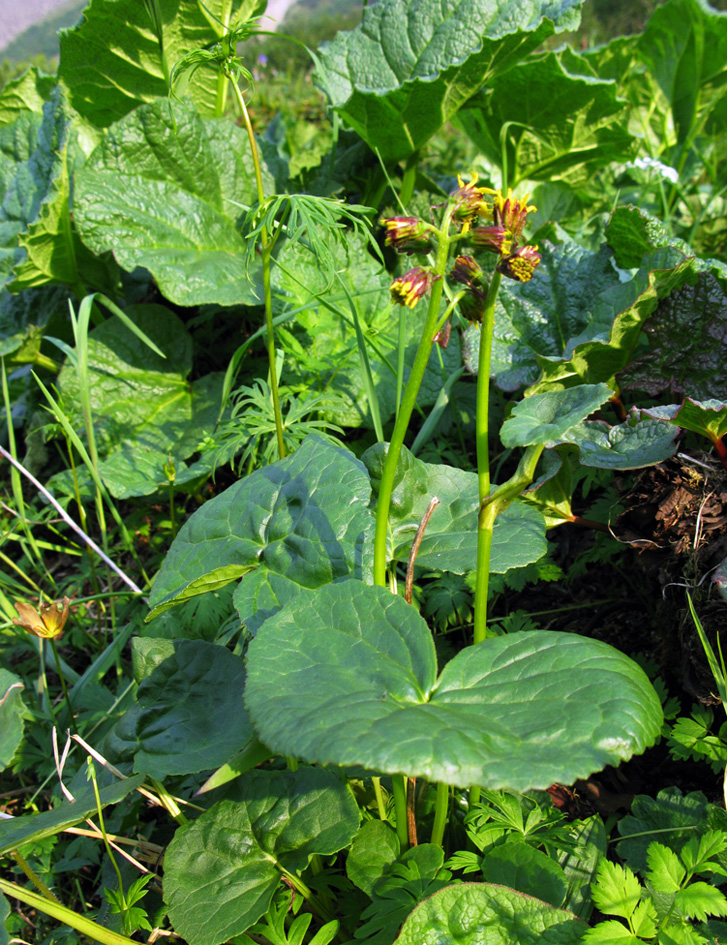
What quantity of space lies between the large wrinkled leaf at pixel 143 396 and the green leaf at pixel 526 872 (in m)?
1.40

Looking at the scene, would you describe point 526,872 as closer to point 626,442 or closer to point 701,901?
point 701,901

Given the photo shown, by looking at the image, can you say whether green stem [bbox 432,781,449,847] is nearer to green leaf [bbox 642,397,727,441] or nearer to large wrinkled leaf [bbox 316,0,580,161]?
green leaf [bbox 642,397,727,441]

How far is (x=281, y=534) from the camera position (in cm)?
121

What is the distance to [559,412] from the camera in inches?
36.6

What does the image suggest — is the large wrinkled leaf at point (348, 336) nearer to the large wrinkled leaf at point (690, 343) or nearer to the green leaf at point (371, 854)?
the large wrinkled leaf at point (690, 343)

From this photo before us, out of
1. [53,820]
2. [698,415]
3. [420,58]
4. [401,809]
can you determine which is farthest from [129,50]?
[401,809]

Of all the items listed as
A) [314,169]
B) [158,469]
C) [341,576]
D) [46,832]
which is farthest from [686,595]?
[314,169]

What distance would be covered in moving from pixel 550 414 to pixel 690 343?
0.78 metres

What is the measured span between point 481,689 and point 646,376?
1039 millimetres

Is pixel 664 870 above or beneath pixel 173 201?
beneath

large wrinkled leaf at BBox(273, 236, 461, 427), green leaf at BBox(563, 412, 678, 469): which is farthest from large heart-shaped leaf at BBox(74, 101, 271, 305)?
green leaf at BBox(563, 412, 678, 469)

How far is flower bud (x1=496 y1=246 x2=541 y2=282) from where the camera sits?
0.92 m

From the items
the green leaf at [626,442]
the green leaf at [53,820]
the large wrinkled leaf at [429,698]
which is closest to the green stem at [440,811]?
the large wrinkled leaf at [429,698]

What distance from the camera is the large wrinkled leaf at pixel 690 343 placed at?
1.47 meters
